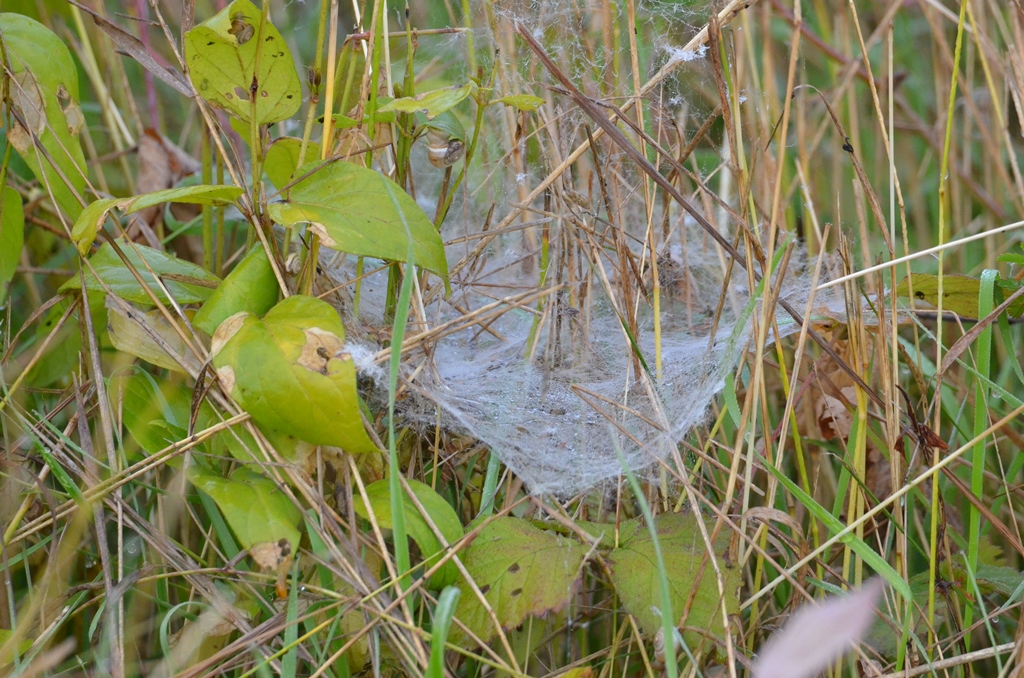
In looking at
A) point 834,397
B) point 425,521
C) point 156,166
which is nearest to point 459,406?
point 425,521

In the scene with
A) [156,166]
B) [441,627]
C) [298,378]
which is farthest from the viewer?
[156,166]

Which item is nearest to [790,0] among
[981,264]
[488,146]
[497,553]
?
[981,264]

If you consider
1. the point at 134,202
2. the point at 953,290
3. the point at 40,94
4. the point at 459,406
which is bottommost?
the point at 459,406

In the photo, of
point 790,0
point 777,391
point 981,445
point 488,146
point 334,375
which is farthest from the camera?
point 790,0

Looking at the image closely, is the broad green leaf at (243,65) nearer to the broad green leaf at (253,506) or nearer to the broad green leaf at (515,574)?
the broad green leaf at (253,506)

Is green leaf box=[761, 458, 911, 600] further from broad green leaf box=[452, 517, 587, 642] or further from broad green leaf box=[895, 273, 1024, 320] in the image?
broad green leaf box=[895, 273, 1024, 320]

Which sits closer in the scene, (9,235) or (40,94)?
(40,94)

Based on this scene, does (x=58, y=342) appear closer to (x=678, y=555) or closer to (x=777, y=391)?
(x=678, y=555)

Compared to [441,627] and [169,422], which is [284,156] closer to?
[169,422]
